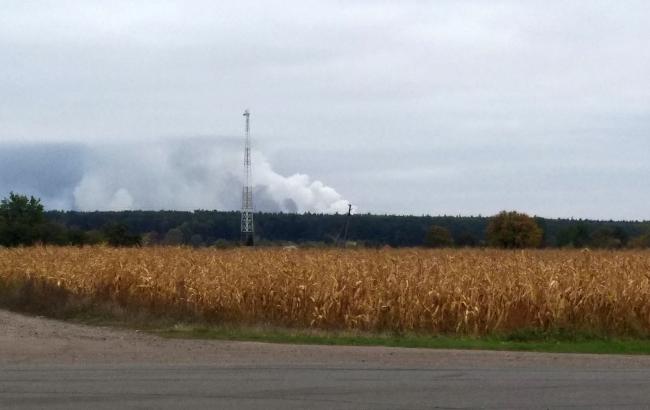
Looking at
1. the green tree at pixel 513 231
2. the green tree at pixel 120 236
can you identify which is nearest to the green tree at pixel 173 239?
the green tree at pixel 120 236

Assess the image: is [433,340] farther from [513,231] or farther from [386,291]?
[513,231]

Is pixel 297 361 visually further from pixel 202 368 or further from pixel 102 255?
pixel 102 255

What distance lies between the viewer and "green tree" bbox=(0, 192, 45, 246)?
7794 cm

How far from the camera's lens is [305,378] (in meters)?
13.7

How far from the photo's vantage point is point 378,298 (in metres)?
23.1

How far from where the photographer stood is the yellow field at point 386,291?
2234 centimetres

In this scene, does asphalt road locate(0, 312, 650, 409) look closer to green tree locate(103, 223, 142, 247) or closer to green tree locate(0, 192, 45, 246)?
green tree locate(103, 223, 142, 247)

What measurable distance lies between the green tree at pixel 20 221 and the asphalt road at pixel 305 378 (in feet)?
201

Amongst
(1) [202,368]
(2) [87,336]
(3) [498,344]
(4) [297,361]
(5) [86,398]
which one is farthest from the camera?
(2) [87,336]

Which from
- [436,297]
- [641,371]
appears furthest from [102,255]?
[641,371]

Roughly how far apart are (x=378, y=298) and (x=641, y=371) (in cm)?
888

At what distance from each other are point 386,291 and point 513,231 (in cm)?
5123

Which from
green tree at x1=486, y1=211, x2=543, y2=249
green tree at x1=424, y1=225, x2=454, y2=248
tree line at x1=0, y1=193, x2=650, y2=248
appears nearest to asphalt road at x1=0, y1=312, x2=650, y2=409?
tree line at x1=0, y1=193, x2=650, y2=248

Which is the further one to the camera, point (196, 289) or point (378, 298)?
point (196, 289)
